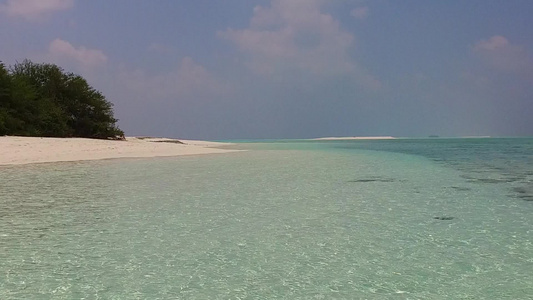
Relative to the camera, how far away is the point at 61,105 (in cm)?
4459

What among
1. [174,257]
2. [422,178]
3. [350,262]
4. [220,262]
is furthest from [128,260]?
[422,178]

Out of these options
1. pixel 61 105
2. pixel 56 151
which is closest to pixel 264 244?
pixel 56 151

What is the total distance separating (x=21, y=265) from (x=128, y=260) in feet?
4.01

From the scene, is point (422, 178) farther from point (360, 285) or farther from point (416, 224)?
point (360, 285)

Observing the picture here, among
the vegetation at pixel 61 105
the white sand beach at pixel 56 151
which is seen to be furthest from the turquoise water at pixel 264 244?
the vegetation at pixel 61 105

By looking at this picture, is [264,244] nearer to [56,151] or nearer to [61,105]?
[56,151]

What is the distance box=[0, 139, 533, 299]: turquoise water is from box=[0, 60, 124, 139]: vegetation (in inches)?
1274

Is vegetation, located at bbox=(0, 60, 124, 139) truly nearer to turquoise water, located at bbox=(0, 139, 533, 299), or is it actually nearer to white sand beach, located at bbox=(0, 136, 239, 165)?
white sand beach, located at bbox=(0, 136, 239, 165)

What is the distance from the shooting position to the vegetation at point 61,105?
40.1 meters

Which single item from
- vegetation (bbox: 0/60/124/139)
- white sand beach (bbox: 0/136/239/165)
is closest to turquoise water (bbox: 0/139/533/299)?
white sand beach (bbox: 0/136/239/165)

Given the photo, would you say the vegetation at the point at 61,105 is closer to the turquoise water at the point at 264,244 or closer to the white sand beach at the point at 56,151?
the white sand beach at the point at 56,151

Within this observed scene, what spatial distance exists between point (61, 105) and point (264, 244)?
44.5 metres

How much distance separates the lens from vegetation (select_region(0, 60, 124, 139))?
4014 centimetres

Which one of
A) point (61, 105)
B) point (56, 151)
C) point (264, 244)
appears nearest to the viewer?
point (264, 244)
